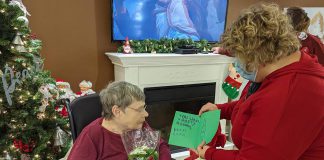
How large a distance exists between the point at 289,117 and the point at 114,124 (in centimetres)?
88

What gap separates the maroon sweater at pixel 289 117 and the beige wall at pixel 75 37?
7.23 ft

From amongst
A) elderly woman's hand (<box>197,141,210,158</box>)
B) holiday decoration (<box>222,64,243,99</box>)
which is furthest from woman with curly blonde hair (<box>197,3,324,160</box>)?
holiday decoration (<box>222,64,243,99</box>)

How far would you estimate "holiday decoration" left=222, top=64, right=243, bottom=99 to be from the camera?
10.9 ft

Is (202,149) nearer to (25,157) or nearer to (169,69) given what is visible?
(25,157)

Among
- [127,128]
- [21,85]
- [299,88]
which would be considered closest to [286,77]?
[299,88]

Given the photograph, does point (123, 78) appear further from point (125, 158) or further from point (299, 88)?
point (299, 88)

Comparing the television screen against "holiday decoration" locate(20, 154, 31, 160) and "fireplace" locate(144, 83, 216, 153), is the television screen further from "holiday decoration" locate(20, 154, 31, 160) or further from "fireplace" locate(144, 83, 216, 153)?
"holiday decoration" locate(20, 154, 31, 160)

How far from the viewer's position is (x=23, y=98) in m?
2.01

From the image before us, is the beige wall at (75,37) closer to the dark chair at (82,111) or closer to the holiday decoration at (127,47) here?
the holiday decoration at (127,47)

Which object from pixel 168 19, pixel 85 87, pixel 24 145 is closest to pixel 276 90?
pixel 24 145

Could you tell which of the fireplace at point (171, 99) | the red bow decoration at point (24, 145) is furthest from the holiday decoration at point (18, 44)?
the fireplace at point (171, 99)

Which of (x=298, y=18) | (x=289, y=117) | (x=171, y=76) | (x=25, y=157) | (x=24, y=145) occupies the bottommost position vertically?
(x=25, y=157)

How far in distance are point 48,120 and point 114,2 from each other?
132 cm

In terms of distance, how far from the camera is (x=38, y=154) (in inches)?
86.2
